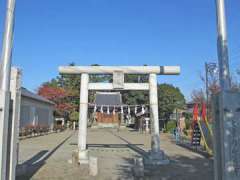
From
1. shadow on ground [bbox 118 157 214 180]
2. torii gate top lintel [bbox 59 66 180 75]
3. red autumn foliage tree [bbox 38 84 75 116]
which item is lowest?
shadow on ground [bbox 118 157 214 180]

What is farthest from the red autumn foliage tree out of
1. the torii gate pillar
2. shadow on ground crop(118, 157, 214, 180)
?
shadow on ground crop(118, 157, 214, 180)

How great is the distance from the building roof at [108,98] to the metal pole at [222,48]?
36.8 ft

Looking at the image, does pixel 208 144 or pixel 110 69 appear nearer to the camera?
pixel 110 69

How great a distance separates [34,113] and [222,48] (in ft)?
107

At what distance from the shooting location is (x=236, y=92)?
19.5ft

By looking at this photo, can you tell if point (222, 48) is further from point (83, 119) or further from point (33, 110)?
point (33, 110)

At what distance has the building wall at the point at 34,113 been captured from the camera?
106 ft

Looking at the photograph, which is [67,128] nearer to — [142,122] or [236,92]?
[142,122]

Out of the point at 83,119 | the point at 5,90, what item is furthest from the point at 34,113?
the point at 5,90

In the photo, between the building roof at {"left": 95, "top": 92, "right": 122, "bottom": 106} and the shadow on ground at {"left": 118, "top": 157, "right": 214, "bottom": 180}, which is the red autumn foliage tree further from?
the shadow on ground at {"left": 118, "top": 157, "right": 214, "bottom": 180}

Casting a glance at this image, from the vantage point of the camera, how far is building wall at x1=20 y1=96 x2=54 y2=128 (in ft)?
106

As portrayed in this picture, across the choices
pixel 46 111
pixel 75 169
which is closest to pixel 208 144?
pixel 75 169

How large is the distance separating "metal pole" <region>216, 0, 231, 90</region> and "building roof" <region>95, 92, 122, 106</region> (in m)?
11.2

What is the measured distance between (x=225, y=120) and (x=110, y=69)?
8.43 m
